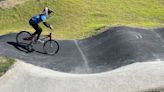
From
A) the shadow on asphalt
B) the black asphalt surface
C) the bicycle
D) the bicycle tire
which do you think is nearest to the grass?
the black asphalt surface

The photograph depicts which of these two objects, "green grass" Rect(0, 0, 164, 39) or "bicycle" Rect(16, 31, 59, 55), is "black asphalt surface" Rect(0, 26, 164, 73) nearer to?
"bicycle" Rect(16, 31, 59, 55)

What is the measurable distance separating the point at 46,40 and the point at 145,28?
300 inches

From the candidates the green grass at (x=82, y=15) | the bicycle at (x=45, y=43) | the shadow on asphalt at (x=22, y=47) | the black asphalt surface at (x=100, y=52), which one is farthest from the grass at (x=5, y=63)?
the green grass at (x=82, y=15)

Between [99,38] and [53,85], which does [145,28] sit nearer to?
[99,38]

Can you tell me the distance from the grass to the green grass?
8.62 metres

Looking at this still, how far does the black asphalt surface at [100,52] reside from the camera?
66.7 feet

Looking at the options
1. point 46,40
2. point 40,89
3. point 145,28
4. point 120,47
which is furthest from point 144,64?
point 145,28

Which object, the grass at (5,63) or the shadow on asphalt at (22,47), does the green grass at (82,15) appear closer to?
the shadow on asphalt at (22,47)

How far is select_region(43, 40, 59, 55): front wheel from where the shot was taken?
22438 mm

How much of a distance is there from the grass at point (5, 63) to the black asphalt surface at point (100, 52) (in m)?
1.15

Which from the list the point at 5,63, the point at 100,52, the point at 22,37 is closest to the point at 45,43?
the point at 22,37

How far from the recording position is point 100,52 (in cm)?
2247

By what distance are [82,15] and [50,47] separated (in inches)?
378

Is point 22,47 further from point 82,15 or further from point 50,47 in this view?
point 82,15
